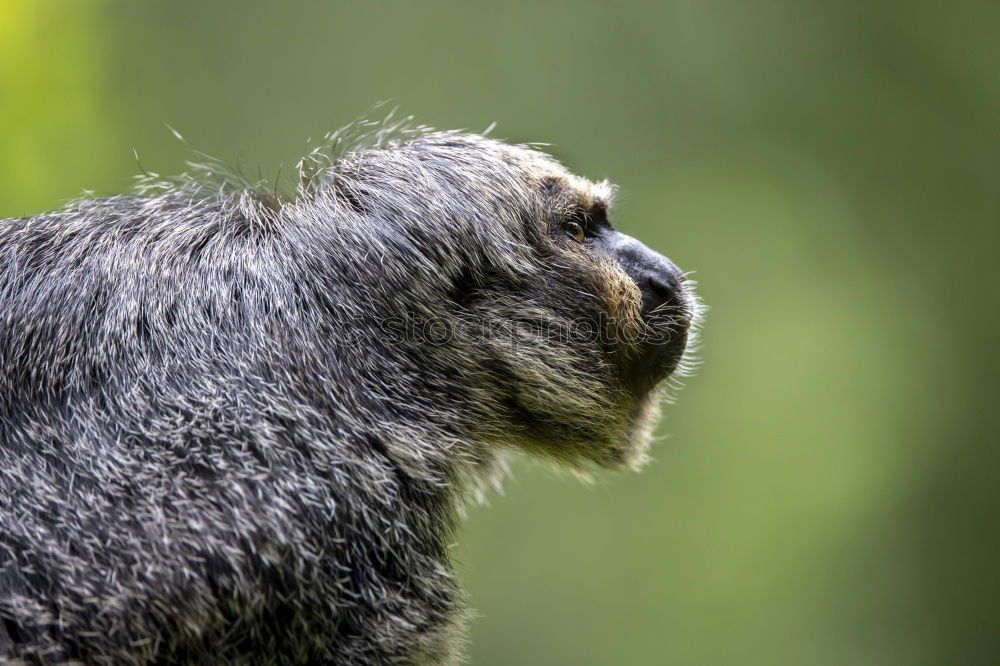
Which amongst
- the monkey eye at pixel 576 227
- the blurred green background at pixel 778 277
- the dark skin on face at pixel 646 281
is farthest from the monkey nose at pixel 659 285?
the blurred green background at pixel 778 277

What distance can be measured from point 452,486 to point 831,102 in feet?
7.60

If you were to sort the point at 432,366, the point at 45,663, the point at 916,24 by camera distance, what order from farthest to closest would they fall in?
the point at 916,24 < the point at 432,366 < the point at 45,663

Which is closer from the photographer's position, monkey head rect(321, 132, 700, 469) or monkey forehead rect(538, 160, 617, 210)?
monkey head rect(321, 132, 700, 469)

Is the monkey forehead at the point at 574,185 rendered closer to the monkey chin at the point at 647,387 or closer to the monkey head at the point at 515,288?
the monkey head at the point at 515,288

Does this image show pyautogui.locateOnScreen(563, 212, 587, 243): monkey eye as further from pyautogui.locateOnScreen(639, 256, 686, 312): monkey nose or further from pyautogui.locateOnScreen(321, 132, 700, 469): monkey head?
pyautogui.locateOnScreen(639, 256, 686, 312): monkey nose

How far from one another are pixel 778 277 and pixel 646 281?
1610 millimetres

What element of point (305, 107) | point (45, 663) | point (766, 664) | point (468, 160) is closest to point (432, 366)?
point (468, 160)

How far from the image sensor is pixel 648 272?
5.72 ft

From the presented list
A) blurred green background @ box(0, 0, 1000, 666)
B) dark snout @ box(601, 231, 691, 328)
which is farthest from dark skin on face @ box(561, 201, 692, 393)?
blurred green background @ box(0, 0, 1000, 666)

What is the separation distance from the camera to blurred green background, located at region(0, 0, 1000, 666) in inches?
123

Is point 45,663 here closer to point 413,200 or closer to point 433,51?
point 413,200

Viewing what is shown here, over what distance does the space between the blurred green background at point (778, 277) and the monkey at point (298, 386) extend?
1495mm

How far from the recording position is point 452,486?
159 centimetres

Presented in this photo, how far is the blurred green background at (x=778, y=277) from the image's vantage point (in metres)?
3.12
